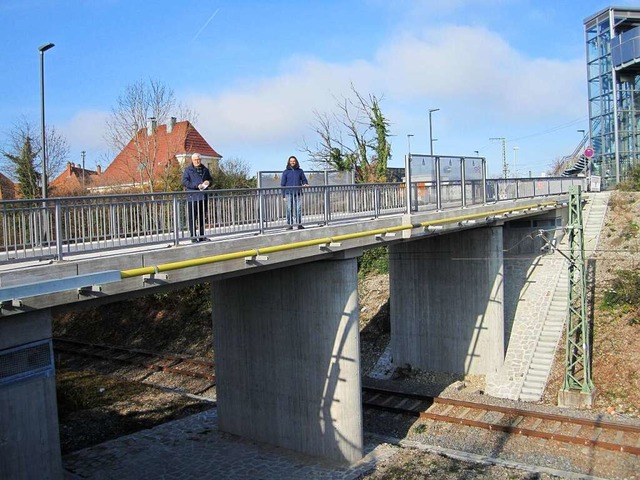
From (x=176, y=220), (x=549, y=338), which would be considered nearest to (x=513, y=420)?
(x=549, y=338)

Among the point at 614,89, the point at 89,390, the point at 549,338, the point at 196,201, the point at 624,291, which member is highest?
the point at 614,89

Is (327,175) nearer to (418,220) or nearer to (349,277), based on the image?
(418,220)

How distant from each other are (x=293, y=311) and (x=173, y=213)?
4421mm

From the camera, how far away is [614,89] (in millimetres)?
33188

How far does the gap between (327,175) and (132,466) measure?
27.7 feet

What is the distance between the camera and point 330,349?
1245 centimetres

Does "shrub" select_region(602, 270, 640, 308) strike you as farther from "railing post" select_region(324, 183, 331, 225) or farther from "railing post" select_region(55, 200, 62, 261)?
"railing post" select_region(55, 200, 62, 261)

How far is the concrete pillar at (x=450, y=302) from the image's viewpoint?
1942cm

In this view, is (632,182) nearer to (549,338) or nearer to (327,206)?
(549,338)

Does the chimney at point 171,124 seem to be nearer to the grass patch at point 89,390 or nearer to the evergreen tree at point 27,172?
the evergreen tree at point 27,172

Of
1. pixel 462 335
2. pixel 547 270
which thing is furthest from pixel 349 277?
pixel 547 270

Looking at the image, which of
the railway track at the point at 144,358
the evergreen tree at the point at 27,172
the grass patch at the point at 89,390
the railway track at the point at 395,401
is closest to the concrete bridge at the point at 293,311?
the railway track at the point at 395,401

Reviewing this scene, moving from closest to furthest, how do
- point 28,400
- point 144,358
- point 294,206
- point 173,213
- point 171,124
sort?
point 28,400 → point 173,213 → point 294,206 → point 144,358 → point 171,124

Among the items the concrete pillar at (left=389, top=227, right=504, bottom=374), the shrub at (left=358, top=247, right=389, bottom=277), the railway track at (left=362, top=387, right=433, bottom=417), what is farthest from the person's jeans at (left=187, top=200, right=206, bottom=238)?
the shrub at (left=358, top=247, right=389, bottom=277)
